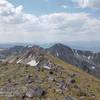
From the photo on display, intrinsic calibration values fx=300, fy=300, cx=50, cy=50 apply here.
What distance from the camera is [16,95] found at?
108 metres

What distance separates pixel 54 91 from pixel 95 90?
109 feet

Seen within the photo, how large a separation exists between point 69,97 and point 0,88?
90.6 ft

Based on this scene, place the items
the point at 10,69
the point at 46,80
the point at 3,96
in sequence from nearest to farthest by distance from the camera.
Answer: the point at 3,96
the point at 46,80
the point at 10,69

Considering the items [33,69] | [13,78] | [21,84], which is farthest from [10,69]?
[21,84]

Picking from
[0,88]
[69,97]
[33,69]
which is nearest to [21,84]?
[0,88]

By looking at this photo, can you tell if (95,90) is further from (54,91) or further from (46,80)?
(54,91)

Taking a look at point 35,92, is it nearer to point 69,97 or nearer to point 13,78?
point 69,97

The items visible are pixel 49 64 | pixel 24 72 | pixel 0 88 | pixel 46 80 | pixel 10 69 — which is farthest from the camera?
pixel 49 64

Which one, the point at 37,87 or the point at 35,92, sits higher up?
the point at 37,87

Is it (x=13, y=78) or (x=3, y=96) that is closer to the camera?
(x=3, y=96)

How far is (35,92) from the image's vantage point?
10869 cm

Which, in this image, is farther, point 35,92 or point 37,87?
point 37,87

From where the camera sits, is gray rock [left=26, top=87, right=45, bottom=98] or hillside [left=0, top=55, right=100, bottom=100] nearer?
gray rock [left=26, top=87, right=45, bottom=98]

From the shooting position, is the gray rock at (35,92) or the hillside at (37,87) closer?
the gray rock at (35,92)
